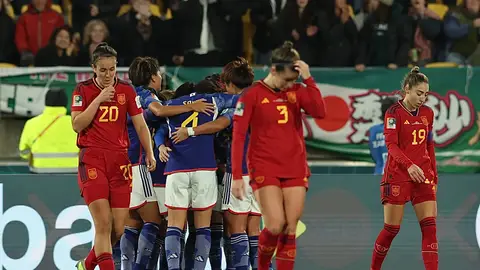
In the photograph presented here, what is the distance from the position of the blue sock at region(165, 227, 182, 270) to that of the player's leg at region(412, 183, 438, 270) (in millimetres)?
2413

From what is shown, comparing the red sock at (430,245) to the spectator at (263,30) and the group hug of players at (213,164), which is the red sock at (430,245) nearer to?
the group hug of players at (213,164)

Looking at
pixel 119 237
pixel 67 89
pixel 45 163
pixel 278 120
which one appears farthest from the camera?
pixel 67 89

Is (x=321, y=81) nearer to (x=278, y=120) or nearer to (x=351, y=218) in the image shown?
(x=351, y=218)

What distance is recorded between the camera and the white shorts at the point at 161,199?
33.7 ft

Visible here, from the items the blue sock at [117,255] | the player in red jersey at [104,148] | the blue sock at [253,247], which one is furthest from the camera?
the blue sock at [117,255]

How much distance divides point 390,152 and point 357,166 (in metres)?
3.55

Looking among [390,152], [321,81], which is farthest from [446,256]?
[321,81]

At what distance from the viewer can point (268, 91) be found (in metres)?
8.92

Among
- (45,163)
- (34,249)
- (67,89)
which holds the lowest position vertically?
(34,249)

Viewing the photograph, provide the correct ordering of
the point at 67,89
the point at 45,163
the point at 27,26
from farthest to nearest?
the point at 27,26 < the point at 67,89 < the point at 45,163

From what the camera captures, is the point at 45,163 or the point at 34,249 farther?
the point at 45,163

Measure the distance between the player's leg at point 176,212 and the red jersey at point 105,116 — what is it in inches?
25.4

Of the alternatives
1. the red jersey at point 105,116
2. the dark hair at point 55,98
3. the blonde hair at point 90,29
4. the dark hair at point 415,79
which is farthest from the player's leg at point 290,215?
the blonde hair at point 90,29

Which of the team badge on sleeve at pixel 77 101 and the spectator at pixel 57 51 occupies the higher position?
the spectator at pixel 57 51
